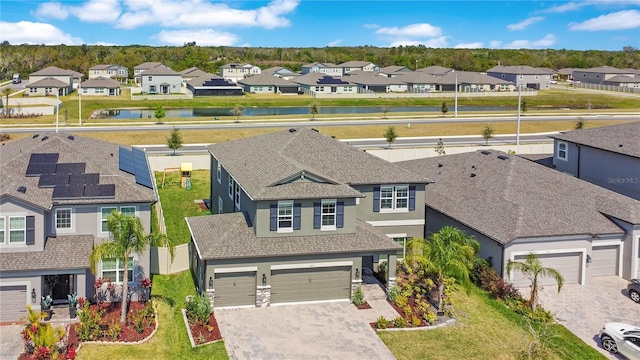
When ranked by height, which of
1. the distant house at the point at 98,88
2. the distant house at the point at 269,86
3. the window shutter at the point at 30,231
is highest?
the distant house at the point at 269,86

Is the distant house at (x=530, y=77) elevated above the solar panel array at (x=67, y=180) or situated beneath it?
elevated above

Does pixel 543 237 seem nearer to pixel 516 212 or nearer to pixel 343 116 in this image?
pixel 516 212

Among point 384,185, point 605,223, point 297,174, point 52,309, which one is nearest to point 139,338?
point 52,309

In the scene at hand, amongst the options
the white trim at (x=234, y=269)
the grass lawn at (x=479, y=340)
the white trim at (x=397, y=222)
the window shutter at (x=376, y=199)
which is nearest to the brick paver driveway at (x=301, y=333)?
the grass lawn at (x=479, y=340)

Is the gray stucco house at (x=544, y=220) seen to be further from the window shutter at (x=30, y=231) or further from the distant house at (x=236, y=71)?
the distant house at (x=236, y=71)

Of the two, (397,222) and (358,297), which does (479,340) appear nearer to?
(358,297)

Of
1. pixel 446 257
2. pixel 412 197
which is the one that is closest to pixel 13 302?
pixel 446 257
